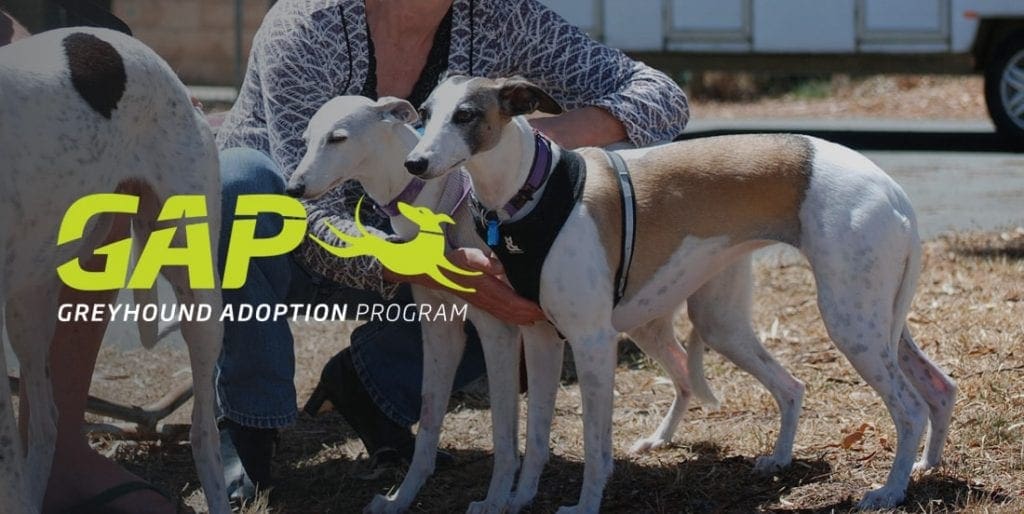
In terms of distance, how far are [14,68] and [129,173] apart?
39 cm

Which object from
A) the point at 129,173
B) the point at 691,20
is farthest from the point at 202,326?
the point at 691,20

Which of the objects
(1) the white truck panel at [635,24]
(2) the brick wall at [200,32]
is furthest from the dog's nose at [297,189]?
(1) the white truck panel at [635,24]

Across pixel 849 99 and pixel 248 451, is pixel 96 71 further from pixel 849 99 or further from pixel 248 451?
pixel 849 99

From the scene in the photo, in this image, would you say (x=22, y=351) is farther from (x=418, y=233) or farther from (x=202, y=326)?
(x=418, y=233)

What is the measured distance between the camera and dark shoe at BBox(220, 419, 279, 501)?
412 centimetres

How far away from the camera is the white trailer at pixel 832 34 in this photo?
12.7 metres

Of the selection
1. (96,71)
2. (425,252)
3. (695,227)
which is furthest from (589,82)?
(96,71)

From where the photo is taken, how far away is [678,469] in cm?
415

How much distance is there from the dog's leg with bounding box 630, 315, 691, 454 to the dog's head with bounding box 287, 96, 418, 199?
113 centimetres

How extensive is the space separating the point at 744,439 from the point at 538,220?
1.29 m

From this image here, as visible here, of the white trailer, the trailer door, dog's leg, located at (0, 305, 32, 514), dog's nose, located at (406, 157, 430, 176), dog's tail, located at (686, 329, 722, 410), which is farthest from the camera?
the trailer door

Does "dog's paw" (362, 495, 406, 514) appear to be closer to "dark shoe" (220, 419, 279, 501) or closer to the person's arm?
→ "dark shoe" (220, 419, 279, 501)

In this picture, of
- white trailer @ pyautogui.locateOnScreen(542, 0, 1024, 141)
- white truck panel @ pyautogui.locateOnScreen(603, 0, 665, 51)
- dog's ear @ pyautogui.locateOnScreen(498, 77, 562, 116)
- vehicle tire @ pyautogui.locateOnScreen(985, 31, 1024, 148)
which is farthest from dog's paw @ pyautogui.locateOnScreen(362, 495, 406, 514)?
vehicle tire @ pyautogui.locateOnScreen(985, 31, 1024, 148)

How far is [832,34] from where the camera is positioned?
43.0ft
